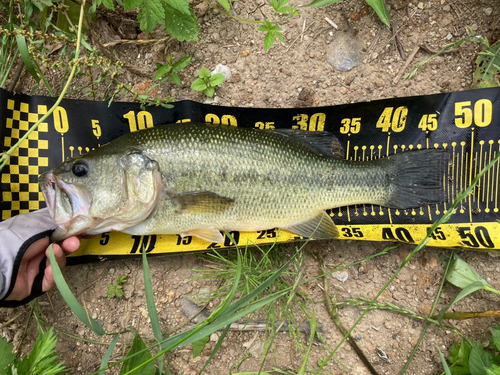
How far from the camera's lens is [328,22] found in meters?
3.29

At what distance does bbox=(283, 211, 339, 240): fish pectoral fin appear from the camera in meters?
2.91

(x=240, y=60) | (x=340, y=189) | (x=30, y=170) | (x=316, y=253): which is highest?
(x=240, y=60)

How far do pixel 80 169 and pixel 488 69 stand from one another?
373cm

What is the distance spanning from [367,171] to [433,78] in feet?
4.00

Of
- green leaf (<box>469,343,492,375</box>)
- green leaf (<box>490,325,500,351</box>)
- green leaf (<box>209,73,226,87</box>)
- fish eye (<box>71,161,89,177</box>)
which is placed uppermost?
green leaf (<box>209,73,226,87</box>)

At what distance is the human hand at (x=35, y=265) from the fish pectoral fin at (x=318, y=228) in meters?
1.91

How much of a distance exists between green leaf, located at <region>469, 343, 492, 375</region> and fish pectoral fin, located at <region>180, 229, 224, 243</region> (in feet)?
7.58

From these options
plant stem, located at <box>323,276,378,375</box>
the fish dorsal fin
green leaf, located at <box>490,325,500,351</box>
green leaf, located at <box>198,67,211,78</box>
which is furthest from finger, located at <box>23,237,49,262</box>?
green leaf, located at <box>490,325,500,351</box>

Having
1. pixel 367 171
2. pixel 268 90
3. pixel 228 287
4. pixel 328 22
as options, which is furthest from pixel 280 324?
pixel 328 22

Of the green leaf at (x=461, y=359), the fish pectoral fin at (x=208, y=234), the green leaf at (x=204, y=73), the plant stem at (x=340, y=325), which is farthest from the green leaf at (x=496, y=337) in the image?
the green leaf at (x=204, y=73)

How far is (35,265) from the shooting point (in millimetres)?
2807

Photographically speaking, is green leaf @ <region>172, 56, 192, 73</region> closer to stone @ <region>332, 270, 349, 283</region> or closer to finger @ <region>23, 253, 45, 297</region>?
finger @ <region>23, 253, 45, 297</region>

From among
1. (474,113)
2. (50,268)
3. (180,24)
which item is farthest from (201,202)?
(474,113)

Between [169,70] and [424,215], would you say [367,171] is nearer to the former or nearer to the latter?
[424,215]
